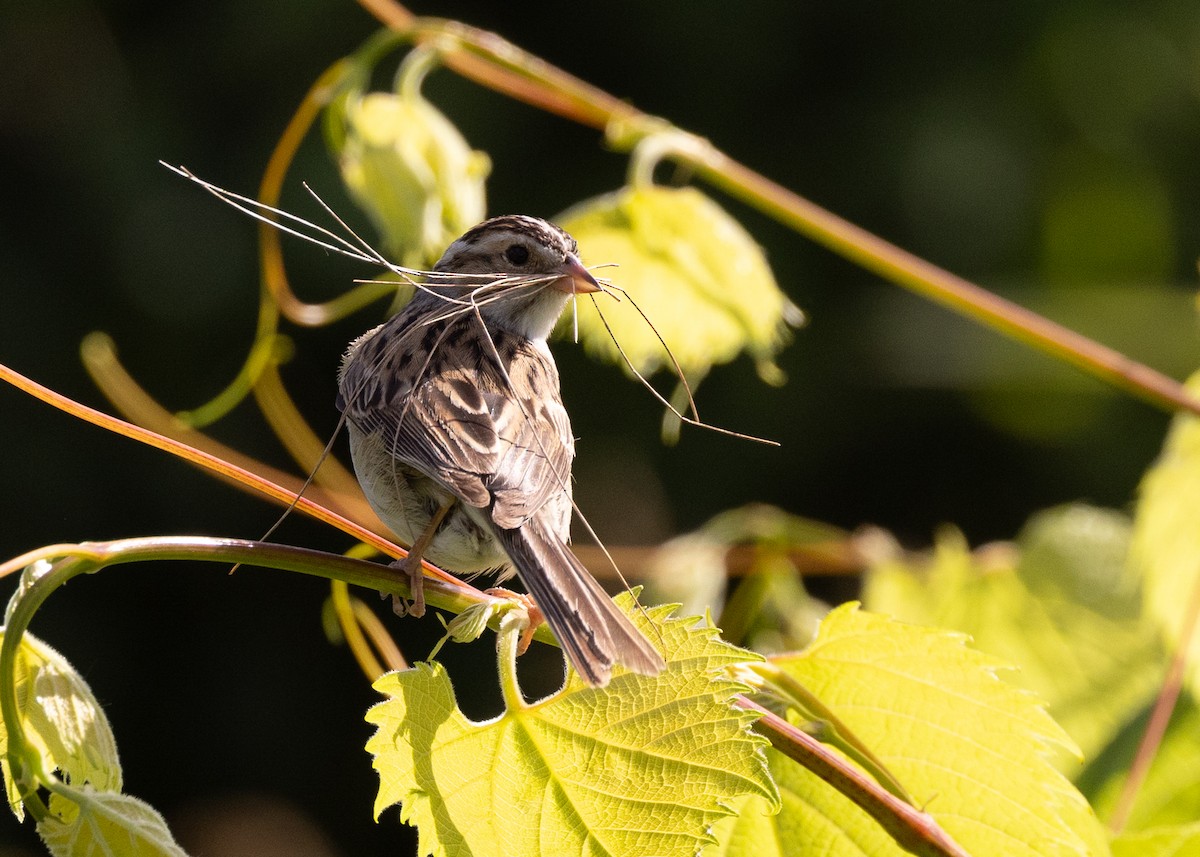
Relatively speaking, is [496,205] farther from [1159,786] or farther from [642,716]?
[642,716]

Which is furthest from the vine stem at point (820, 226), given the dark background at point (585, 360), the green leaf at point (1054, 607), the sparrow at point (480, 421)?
the dark background at point (585, 360)

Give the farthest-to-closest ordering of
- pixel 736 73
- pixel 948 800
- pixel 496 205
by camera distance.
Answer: pixel 736 73
pixel 496 205
pixel 948 800

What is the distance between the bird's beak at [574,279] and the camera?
1.39 m

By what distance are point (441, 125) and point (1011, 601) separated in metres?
1.12

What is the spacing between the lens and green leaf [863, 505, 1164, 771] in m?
1.95

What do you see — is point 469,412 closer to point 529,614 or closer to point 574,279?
point 574,279

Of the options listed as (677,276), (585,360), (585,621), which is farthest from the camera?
(585,360)

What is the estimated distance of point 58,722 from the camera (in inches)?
39.2

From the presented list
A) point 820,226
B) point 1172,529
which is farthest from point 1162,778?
point 820,226

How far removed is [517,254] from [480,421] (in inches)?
9.6

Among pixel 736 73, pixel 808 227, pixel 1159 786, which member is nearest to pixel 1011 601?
pixel 1159 786

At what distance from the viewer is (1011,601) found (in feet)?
6.83

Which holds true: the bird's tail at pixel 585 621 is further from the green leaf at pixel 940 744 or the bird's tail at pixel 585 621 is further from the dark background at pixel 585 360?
the dark background at pixel 585 360

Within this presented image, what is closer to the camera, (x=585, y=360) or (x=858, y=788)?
(x=858, y=788)
